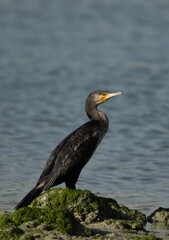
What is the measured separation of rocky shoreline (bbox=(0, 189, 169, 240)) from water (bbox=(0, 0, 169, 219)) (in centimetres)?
114

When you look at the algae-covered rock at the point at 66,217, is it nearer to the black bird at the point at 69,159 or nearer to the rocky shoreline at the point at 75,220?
the rocky shoreline at the point at 75,220

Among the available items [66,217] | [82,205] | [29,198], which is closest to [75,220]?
[66,217]

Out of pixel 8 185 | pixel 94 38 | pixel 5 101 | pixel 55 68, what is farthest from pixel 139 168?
pixel 94 38

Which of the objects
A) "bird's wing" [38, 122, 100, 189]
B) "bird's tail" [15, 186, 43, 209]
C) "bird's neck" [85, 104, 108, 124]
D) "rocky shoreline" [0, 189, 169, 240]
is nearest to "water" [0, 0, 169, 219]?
"bird's tail" [15, 186, 43, 209]

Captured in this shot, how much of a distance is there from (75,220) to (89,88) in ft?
31.6

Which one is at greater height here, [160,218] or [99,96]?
[99,96]

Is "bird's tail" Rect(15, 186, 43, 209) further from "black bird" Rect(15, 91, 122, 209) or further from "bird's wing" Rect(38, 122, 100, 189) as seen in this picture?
"bird's wing" Rect(38, 122, 100, 189)

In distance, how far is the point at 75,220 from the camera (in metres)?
5.92

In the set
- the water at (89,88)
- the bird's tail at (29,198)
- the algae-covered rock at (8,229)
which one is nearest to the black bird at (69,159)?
the bird's tail at (29,198)

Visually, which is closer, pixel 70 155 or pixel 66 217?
pixel 66 217

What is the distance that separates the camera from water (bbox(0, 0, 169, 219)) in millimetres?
9047

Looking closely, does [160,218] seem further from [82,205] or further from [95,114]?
[95,114]

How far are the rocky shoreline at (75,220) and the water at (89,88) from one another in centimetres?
114

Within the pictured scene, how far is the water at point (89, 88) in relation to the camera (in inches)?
356
